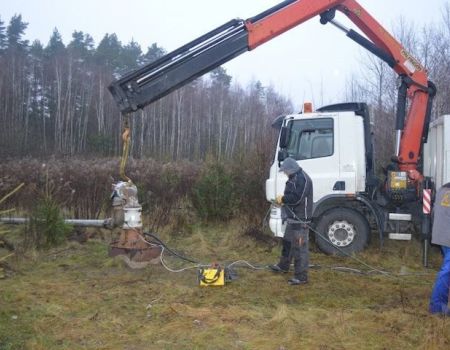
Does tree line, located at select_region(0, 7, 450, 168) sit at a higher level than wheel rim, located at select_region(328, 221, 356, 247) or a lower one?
higher

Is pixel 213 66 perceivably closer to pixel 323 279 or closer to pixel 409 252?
pixel 323 279

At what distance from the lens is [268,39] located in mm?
8516

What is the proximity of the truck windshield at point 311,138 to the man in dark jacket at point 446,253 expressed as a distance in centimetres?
343

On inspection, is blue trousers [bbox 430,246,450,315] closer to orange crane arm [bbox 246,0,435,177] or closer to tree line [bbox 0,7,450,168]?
orange crane arm [bbox 246,0,435,177]

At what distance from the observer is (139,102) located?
307 inches

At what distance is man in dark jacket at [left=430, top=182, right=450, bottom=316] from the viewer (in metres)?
5.45

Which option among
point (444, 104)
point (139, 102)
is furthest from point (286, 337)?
point (444, 104)

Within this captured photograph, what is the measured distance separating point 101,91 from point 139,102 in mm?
40281

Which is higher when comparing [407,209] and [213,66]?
[213,66]

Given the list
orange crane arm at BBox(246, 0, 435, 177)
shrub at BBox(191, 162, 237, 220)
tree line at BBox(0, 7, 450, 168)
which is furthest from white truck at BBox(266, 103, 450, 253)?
tree line at BBox(0, 7, 450, 168)

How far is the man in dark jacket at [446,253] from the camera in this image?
17.9ft

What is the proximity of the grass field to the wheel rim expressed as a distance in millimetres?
344

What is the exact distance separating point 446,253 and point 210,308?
9.56ft

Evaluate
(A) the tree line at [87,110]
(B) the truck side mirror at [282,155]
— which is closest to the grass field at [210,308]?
(B) the truck side mirror at [282,155]
